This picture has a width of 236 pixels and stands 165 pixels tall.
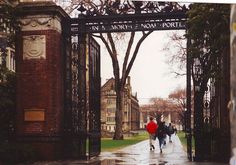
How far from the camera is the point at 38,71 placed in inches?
440

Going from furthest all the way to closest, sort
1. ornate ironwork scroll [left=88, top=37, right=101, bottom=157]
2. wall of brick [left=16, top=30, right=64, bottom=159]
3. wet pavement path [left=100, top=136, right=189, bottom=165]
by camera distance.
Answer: ornate ironwork scroll [left=88, top=37, right=101, bottom=157] → wet pavement path [left=100, top=136, right=189, bottom=165] → wall of brick [left=16, top=30, right=64, bottom=159]

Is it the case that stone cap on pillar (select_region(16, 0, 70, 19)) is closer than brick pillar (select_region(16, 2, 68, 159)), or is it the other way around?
brick pillar (select_region(16, 2, 68, 159))

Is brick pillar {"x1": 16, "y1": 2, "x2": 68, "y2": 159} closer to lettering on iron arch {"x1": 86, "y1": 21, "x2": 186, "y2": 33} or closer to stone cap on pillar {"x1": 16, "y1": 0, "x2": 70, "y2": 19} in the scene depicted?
stone cap on pillar {"x1": 16, "y1": 0, "x2": 70, "y2": 19}

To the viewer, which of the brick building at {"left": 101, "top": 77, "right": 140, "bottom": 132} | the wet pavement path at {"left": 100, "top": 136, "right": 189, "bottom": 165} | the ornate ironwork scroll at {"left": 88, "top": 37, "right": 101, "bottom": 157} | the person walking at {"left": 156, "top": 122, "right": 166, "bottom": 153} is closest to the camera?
the wet pavement path at {"left": 100, "top": 136, "right": 189, "bottom": 165}

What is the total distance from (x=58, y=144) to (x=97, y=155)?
6.00 feet

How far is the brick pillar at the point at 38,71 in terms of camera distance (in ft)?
36.0

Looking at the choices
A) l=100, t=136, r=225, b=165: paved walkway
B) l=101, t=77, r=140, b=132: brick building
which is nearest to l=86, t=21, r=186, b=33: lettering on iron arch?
l=100, t=136, r=225, b=165: paved walkway

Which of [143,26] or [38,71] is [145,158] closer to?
[143,26]

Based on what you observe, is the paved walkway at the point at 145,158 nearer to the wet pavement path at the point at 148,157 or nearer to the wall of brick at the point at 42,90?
the wet pavement path at the point at 148,157

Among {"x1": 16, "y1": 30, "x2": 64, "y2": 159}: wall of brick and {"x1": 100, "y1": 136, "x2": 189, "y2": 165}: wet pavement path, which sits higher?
{"x1": 16, "y1": 30, "x2": 64, "y2": 159}: wall of brick

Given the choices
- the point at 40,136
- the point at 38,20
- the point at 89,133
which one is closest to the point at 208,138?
the point at 89,133

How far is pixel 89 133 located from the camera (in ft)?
39.2

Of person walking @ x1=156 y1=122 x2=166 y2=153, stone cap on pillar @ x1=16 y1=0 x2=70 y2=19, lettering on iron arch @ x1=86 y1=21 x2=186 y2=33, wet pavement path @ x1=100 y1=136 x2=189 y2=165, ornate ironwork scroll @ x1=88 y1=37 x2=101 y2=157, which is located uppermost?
stone cap on pillar @ x1=16 y1=0 x2=70 y2=19

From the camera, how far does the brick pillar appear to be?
432 inches
